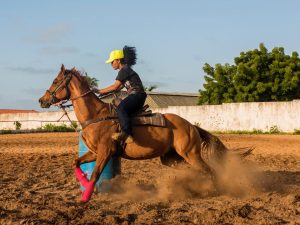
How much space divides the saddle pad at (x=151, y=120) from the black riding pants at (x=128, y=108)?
0.16 m

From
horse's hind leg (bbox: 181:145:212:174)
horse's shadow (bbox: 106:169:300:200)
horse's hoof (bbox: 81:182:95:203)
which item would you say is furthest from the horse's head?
horse's hind leg (bbox: 181:145:212:174)

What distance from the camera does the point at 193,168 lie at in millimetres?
9430

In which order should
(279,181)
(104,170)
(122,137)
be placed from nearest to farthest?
(122,137), (104,170), (279,181)

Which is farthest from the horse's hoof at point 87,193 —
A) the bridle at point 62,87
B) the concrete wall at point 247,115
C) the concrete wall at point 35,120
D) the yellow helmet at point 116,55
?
the concrete wall at point 35,120

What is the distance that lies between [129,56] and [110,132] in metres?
1.43

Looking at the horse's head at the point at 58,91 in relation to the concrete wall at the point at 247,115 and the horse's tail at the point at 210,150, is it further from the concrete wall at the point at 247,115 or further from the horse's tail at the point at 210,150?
the concrete wall at the point at 247,115

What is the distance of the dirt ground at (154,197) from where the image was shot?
7012mm

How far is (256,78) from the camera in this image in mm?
49281

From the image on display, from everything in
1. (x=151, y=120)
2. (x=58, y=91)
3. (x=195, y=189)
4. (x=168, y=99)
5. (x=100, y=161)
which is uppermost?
(x=168, y=99)

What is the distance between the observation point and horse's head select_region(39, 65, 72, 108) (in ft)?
30.1

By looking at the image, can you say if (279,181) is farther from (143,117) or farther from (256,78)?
(256,78)

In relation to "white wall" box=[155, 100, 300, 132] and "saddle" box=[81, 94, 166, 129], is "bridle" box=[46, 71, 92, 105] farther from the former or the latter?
"white wall" box=[155, 100, 300, 132]

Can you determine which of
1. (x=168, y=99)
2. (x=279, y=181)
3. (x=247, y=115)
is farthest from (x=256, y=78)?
(x=279, y=181)

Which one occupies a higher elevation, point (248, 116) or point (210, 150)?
point (248, 116)
